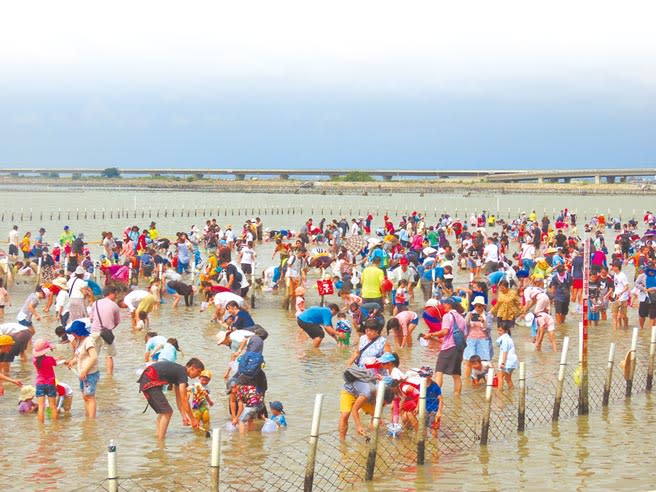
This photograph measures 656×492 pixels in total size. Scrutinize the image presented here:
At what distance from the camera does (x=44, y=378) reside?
43.1ft

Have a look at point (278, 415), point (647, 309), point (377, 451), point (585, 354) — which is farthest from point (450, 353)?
point (647, 309)

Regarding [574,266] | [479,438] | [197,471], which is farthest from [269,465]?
[574,266]

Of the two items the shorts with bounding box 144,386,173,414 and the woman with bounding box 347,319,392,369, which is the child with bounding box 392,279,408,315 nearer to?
the woman with bounding box 347,319,392,369

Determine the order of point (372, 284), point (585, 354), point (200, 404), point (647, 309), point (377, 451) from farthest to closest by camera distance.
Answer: point (647, 309), point (372, 284), point (585, 354), point (200, 404), point (377, 451)

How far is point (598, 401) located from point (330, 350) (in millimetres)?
5663

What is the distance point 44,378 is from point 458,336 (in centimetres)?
567

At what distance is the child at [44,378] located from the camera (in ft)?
42.3

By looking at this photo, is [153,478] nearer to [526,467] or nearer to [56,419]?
[56,419]

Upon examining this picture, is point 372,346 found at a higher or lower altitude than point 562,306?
higher

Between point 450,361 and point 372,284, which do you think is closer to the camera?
point 450,361

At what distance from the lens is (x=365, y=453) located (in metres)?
11.9

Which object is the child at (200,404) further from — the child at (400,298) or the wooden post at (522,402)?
the child at (400,298)

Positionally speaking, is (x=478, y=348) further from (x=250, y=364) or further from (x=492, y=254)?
(x=492, y=254)

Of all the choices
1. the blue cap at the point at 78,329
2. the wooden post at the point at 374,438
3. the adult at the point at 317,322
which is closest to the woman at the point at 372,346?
the wooden post at the point at 374,438
